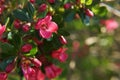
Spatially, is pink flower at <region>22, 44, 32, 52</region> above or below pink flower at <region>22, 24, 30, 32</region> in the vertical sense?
below

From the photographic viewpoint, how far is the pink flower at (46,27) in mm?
1920

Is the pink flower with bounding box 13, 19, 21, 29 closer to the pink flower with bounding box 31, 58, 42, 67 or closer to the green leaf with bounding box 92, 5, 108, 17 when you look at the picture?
the pink flower with bounding box 31, 58, 42, 67

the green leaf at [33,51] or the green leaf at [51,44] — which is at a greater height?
the green leaf at [33,51]

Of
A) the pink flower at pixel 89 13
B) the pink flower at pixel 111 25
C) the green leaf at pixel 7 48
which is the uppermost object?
the green leaf at pixel 7 48

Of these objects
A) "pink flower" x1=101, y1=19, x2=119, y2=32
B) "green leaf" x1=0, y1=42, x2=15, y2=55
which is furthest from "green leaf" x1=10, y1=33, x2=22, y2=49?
"pink flower" x1=101, y1=19, x2=119, y2=32

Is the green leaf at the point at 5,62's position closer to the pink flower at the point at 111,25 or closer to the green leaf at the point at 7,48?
the green leaf at the point at 7,48

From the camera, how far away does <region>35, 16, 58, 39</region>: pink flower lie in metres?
1.92

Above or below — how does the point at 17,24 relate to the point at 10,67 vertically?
above

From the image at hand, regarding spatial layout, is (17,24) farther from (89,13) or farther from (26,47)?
(89,13)

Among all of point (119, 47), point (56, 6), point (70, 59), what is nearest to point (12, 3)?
point (56, 6)

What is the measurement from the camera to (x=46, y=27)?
6.36 ft

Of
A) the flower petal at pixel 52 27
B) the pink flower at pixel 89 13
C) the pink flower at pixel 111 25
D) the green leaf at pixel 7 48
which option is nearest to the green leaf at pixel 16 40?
the green leaf at pixel 7 48

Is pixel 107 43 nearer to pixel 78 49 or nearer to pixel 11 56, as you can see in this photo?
pixel 78 49

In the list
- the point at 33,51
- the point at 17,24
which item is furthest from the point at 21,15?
the point at 33,51
